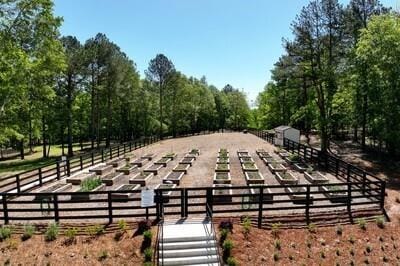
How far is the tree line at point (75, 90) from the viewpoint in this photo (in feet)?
58.0

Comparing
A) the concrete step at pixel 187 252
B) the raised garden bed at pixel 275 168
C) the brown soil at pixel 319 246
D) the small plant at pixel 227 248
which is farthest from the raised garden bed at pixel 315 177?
the concrete step at pixel 187 252

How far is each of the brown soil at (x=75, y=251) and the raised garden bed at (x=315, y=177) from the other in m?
10.7

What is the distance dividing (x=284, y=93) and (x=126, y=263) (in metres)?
54.6

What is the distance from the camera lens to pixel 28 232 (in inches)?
411

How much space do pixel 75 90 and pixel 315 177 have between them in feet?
87.7

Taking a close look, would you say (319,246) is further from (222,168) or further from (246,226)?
(222,168)

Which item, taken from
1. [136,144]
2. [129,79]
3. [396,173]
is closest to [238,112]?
[129,79]

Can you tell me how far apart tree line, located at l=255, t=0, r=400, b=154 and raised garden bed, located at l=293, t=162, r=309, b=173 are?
4.95m

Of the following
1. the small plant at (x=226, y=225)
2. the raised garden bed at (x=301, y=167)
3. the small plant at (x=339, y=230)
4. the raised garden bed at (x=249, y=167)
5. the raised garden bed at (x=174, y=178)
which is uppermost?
the raised garden bed at (x=249, y=167)

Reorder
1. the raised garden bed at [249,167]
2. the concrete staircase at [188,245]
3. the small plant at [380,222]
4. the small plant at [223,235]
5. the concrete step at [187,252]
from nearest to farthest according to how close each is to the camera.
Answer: the concrete staircase at [188,245], the concrete step at [187,252], the small plant at [223,235], the small plant at [380,222], the raised garden bed at [249,167]

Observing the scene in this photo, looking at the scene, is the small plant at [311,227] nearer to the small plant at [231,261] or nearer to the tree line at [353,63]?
the small plant at [231,261]

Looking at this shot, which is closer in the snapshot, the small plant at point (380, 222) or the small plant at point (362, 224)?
the small plant at point (362, 224)

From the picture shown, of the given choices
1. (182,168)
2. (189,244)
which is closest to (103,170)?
(182,168)

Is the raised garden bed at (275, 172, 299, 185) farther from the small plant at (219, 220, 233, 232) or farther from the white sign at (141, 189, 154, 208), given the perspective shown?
the white sign at (141, 189, 154, 208)
